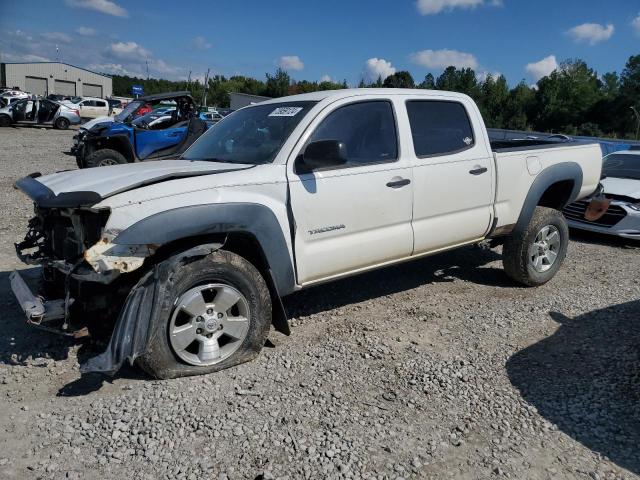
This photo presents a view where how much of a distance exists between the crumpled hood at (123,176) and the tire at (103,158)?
24.8ft

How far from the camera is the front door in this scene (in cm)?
376

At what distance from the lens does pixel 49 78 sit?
77812 millimetres

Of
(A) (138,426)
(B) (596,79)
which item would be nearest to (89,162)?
(A) (138,426)

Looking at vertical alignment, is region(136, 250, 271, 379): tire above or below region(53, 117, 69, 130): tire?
below

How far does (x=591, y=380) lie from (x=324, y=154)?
2.43m

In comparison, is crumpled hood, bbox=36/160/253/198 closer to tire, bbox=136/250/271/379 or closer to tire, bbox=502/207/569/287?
tire, bbox=136/250/271/379

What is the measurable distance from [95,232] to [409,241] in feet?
7.89

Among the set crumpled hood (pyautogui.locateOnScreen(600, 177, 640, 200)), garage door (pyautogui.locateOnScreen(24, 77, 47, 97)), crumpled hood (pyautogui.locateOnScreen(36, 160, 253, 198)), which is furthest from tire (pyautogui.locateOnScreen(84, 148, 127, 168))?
garage door (pyautogui.locateOnScreen(24, 77, 47, 97))

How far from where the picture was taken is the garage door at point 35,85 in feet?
250

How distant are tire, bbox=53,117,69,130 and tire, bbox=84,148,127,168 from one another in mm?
20050

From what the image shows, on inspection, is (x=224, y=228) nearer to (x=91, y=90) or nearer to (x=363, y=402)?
(x=363, y=402)

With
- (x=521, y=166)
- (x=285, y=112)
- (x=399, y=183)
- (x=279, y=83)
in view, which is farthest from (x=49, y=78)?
(x=399, y=183)

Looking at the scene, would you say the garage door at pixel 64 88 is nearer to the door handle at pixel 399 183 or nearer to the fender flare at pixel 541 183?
the fender flare at pixel 541 183

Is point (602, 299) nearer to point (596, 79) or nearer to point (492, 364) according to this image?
point (492, 364)
